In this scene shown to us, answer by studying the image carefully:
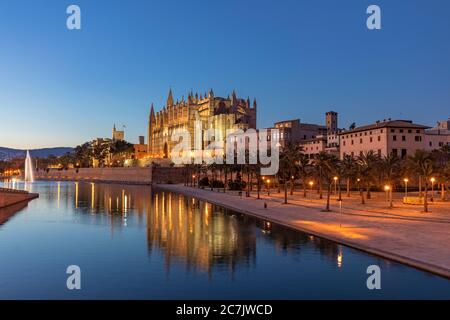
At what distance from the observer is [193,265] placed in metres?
19.7

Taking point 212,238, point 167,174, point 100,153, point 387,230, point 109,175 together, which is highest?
point 100,153

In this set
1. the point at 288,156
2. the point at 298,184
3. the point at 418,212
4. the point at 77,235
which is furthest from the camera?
the point at 298,184

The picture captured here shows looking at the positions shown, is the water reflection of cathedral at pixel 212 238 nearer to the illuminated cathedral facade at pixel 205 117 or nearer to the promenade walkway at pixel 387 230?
the promenade walkway at pixel 387 230

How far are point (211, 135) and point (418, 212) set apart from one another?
117 m

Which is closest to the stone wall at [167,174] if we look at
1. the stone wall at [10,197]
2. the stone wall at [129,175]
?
the stone wall at [129,175]

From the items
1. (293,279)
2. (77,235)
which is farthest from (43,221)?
(293,279)

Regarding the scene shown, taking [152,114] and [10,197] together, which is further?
[152,114]

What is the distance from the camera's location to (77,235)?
1185 inches

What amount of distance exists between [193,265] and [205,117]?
138352mm

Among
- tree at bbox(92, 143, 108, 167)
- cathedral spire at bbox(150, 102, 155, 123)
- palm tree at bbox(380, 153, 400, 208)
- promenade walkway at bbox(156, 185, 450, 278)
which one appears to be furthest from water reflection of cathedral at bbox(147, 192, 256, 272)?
tree at bbox(92, 143, 108, 167)

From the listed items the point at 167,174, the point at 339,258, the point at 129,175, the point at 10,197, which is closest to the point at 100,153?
the point at 129,175

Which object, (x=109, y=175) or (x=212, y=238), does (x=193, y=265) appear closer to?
(x=212, y=238)

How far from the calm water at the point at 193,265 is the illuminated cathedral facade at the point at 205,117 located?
11415 centimetres
